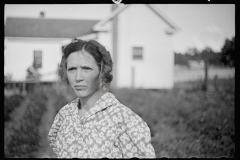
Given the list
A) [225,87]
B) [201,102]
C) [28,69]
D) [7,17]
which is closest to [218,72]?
[225,87]

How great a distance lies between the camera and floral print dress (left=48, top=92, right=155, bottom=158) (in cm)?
86

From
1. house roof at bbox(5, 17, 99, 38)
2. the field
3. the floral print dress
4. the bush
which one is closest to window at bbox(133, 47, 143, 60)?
the field

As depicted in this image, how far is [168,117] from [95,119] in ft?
6.43

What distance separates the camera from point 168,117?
2.73 metres

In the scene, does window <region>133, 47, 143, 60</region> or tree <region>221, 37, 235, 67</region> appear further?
window <region>133, 47, 143, 60</region>

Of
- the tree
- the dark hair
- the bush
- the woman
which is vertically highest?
the tree

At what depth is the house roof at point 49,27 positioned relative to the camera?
6.43 feet

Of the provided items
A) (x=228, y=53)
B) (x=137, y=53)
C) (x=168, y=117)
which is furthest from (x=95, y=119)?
(x=137, y=53)

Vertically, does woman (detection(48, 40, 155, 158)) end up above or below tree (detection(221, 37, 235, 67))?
below

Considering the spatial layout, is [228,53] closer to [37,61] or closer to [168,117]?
[168,117]

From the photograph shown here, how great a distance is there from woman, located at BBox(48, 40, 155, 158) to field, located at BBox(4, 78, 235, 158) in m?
1.07

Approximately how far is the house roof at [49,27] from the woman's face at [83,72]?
1026 millimetres

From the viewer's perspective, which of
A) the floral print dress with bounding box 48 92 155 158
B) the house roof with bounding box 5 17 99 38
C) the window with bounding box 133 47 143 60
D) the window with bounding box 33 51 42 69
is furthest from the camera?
the window with bounding box 133 47 143 60

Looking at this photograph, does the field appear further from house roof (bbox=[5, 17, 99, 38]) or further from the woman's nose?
the woman's nose
